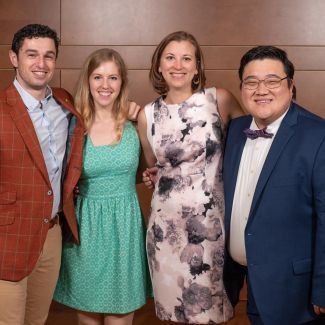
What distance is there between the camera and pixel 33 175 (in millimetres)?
2219

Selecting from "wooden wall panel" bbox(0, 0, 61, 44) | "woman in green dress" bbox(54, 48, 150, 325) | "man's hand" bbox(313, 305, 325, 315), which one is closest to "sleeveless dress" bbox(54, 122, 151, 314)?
"woman in green dress" bbox(54, 48, 150, 325)

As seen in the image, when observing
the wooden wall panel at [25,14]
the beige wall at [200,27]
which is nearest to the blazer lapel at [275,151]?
the beige wall at [200,27]

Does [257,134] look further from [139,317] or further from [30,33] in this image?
[139,317]

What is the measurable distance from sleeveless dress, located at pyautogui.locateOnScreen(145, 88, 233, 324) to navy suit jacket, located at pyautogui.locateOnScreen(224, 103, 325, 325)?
1.48 feet

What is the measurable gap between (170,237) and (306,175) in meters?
0.83

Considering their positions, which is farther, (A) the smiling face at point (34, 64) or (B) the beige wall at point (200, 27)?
(B) the beige wall at point (200, 27)

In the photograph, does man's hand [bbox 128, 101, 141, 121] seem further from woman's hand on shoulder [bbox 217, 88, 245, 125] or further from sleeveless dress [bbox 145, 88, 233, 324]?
woman's hand on shoulder [bbox 217, 88, 245, 125]

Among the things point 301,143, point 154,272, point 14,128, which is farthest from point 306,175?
point 14,128

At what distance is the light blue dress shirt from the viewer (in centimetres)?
229

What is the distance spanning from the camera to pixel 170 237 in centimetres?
244

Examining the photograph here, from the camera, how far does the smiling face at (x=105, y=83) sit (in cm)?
252

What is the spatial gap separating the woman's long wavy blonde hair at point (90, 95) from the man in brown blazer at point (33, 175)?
0.11 meters

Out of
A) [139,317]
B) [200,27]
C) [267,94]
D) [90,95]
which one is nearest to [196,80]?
[90,95]

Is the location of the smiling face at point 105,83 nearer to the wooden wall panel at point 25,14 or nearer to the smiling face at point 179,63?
the smiling face at point 179,63
